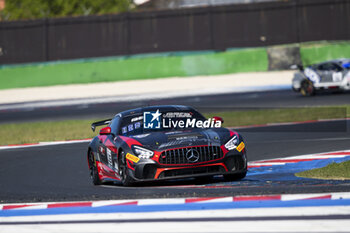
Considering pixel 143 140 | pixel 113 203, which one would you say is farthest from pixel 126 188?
pixel 113 203

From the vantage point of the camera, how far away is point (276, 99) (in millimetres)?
24625

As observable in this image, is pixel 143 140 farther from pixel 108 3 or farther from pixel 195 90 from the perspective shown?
pixel 108 3

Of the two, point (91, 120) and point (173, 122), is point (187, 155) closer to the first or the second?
point (173, 122)

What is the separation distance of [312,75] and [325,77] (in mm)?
466

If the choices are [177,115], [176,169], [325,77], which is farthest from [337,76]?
[176,169]

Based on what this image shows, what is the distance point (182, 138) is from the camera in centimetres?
1034

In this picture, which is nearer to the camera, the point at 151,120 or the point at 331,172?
the point at 331,172

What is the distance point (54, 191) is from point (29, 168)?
10.3ft

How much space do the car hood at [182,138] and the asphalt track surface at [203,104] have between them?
12.0m

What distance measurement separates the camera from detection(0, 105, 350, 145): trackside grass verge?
19219 mm

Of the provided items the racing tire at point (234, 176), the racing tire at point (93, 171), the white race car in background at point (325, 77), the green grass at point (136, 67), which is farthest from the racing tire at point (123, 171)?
the green grass at point (136, 67)

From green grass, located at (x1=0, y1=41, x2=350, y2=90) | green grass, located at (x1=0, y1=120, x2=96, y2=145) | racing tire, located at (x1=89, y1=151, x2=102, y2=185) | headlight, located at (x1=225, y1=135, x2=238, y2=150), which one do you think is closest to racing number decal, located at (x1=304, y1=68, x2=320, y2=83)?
green grass, located at (x1=0, y1=41, x2=350, y2=90)

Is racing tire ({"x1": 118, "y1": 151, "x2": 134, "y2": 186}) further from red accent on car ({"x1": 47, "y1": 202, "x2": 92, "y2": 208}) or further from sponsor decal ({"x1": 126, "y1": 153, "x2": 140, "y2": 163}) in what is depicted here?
red accent on car ({"x1": 47, "y1": 202, "x2": 92, "y2": 208})

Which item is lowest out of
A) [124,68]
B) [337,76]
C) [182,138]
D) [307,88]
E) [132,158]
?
[307,88]
